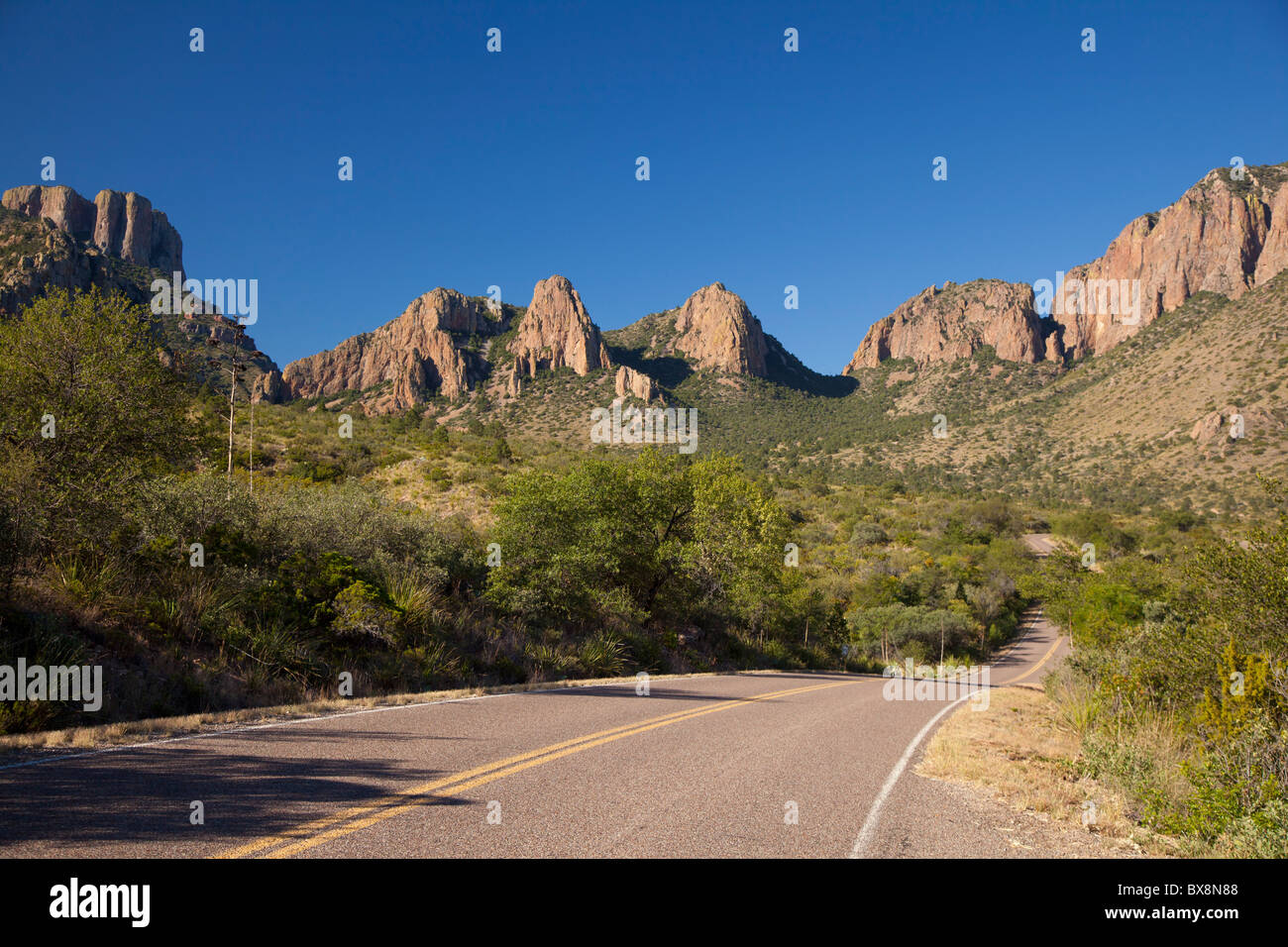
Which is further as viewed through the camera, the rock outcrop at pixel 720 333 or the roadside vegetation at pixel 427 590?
the rock outcrop at pixel 720 333

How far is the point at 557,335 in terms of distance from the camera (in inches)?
4737

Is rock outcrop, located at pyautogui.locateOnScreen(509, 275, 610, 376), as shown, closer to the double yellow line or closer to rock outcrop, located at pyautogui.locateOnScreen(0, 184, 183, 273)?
Result: rock outcrop, located at pyautogui.locateOnScreen(0, 184, 183, 273)

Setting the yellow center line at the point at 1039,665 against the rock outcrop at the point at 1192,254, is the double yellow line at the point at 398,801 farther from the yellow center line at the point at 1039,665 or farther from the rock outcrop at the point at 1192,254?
the rock outcrop at the point at 1192,254

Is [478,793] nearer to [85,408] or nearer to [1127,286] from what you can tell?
[85,408]

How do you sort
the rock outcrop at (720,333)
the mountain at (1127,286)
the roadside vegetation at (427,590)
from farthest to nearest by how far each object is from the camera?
the rock outcrop at (720,333) < the mountain at (1127,286) < the roadside vegetation at (427,590)

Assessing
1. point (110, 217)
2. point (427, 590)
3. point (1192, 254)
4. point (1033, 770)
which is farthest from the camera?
point (110, 217)

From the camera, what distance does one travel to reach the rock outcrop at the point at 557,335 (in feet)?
369

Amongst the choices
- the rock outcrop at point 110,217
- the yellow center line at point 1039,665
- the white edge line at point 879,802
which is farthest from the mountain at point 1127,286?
the rock outcrop at point 110,217

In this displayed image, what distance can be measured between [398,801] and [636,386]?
9616 centimetres

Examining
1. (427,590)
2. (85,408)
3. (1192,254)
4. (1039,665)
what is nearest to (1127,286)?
(1192,254)

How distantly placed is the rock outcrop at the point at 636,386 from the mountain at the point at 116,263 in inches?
1840

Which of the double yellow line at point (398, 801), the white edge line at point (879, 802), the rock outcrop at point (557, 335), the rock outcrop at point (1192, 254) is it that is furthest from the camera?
the rock outcrop at point (557, 335)

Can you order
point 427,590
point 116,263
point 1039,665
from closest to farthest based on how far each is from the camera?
1. point 427,590
2. point 1039,665
3. point 116,263

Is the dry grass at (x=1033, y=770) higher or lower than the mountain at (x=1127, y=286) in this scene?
lower
